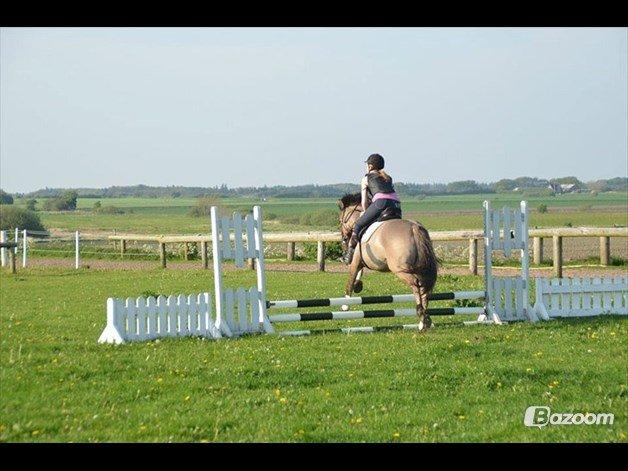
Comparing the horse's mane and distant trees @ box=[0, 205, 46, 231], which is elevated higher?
the horse's mane

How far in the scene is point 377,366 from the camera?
9859 millimetres

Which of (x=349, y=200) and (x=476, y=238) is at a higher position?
(x=349, y=200)

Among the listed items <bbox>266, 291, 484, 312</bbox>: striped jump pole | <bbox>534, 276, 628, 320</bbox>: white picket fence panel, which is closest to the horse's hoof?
<bbox>266, 291, 484, 312</bbox>: striped jump pole

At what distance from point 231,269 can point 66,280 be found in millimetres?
5221

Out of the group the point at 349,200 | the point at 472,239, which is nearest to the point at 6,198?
the point at 472,239

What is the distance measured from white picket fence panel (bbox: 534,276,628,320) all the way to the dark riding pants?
2659mm

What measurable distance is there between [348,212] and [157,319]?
4.15 m

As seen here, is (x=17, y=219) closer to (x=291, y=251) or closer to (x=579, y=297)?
(x=291, y=251)

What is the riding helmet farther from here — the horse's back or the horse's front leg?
the horse's front leg

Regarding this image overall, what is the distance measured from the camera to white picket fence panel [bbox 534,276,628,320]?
14.1 m

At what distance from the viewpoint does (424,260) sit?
12.5 metres
